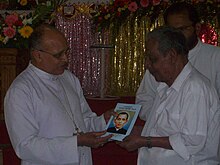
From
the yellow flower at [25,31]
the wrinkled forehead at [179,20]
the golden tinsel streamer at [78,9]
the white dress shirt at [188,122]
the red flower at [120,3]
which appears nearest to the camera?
the white dress shirt at [188,122]

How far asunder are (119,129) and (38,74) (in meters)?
0.57

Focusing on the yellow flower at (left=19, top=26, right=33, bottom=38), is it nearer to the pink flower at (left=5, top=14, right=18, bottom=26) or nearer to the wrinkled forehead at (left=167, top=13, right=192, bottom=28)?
the pink flower at (left=5, top=14, right=18, bottom=26)

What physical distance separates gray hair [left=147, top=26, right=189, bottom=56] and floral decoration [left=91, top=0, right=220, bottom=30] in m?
4.57

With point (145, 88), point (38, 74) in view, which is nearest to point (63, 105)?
point (38, 74)

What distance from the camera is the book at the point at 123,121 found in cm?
268

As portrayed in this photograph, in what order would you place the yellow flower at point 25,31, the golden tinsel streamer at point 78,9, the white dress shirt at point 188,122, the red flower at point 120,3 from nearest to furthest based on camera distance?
the white dress shirt at point 188,122, the yellow flower at point 25,31, the red flower at point 120,3, the golden tinsel streamer at point 78,9

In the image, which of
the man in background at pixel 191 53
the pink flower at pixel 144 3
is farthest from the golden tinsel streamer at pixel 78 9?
the man in background at pixel 191 53

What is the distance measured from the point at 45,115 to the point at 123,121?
17.5 inches

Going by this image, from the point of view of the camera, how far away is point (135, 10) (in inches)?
280

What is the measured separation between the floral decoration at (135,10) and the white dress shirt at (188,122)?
4.57 metres

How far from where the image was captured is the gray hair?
2451mm

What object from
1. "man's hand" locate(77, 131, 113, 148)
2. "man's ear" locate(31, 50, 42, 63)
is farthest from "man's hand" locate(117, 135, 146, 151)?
"man's ear" locate(31, 50, 42, 63)

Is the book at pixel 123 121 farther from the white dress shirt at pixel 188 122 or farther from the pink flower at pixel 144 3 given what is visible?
the pink flower at pixel 144 3

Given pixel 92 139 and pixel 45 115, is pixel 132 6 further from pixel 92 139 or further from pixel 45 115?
pixel 92 139
